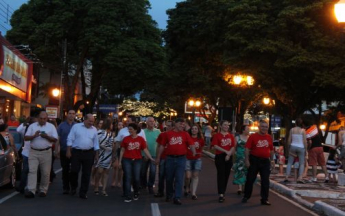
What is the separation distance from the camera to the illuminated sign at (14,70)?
26.8 metres

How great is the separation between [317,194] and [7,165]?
741 centimetres

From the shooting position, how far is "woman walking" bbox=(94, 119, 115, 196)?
1250 cm

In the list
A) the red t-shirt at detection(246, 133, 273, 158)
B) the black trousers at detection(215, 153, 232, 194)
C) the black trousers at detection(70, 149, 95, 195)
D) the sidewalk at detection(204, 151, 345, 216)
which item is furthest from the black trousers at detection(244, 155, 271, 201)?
the black trousers at detection(70, 149, 95, 195)

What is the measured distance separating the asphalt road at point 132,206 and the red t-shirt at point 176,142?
1.10 meters

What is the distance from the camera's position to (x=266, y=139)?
37.9ft

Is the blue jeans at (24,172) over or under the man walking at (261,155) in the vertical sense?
under

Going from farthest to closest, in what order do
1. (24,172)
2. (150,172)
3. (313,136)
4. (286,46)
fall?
(286,46)
(313,136)
(150,172)
(24,172)

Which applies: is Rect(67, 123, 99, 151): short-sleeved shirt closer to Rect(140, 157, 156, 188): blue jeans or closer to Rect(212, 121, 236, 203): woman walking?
Rect(140, 157, 156, 188): blue jeans

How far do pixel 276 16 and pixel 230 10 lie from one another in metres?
2.25

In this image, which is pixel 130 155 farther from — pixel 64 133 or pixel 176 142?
pixel 64 133

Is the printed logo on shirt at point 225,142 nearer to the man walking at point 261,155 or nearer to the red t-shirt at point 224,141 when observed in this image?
the red t-shirt at point 224,141

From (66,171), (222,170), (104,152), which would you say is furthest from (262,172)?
(66,171)

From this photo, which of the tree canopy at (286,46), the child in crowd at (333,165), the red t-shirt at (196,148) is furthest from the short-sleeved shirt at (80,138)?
the tree canopy at (286,46)

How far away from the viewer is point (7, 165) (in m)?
12.0
